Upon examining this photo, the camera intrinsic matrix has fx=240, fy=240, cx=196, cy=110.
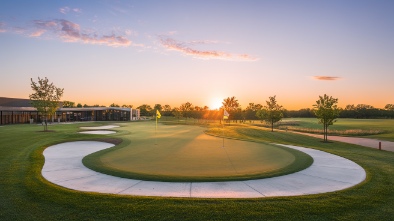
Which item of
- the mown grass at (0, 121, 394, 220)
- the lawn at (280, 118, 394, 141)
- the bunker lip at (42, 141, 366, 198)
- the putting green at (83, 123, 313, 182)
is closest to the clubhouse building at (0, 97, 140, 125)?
the lawn at (280, 118, 394, 141)

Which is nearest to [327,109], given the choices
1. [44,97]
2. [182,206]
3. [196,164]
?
[196,164]

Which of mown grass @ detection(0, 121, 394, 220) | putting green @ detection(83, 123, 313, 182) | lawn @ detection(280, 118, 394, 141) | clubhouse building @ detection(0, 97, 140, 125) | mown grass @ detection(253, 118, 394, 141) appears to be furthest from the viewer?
clubhouse building @ detection(0, 97, 140, 125)

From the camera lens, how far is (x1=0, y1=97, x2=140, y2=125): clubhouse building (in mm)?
48875

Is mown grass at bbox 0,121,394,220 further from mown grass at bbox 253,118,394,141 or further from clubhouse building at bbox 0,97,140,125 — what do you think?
clubhouse building at bbox 0,97,140,125

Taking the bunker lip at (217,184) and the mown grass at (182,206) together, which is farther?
the bunker lip at (217,184)

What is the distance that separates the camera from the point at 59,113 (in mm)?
61906

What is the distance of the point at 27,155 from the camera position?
1322 cm

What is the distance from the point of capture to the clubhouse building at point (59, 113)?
4888cm

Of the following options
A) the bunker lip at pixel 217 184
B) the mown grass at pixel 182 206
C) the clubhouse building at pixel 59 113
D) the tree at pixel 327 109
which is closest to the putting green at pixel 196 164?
the bunker lip at pixel 217 184

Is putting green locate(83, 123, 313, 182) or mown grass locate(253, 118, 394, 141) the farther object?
mown grass locate(253, 118, 394, 141)

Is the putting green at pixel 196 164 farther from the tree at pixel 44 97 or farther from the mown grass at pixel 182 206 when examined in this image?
the tree at pixel 44 97

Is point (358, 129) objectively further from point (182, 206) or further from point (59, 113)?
point (59, 113)

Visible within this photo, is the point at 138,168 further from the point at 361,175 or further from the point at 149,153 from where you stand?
the point at 361,175

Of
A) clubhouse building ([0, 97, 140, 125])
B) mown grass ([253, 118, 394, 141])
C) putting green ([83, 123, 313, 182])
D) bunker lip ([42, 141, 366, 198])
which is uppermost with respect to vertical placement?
clubhouse building ([0, 97, 140, 125])
